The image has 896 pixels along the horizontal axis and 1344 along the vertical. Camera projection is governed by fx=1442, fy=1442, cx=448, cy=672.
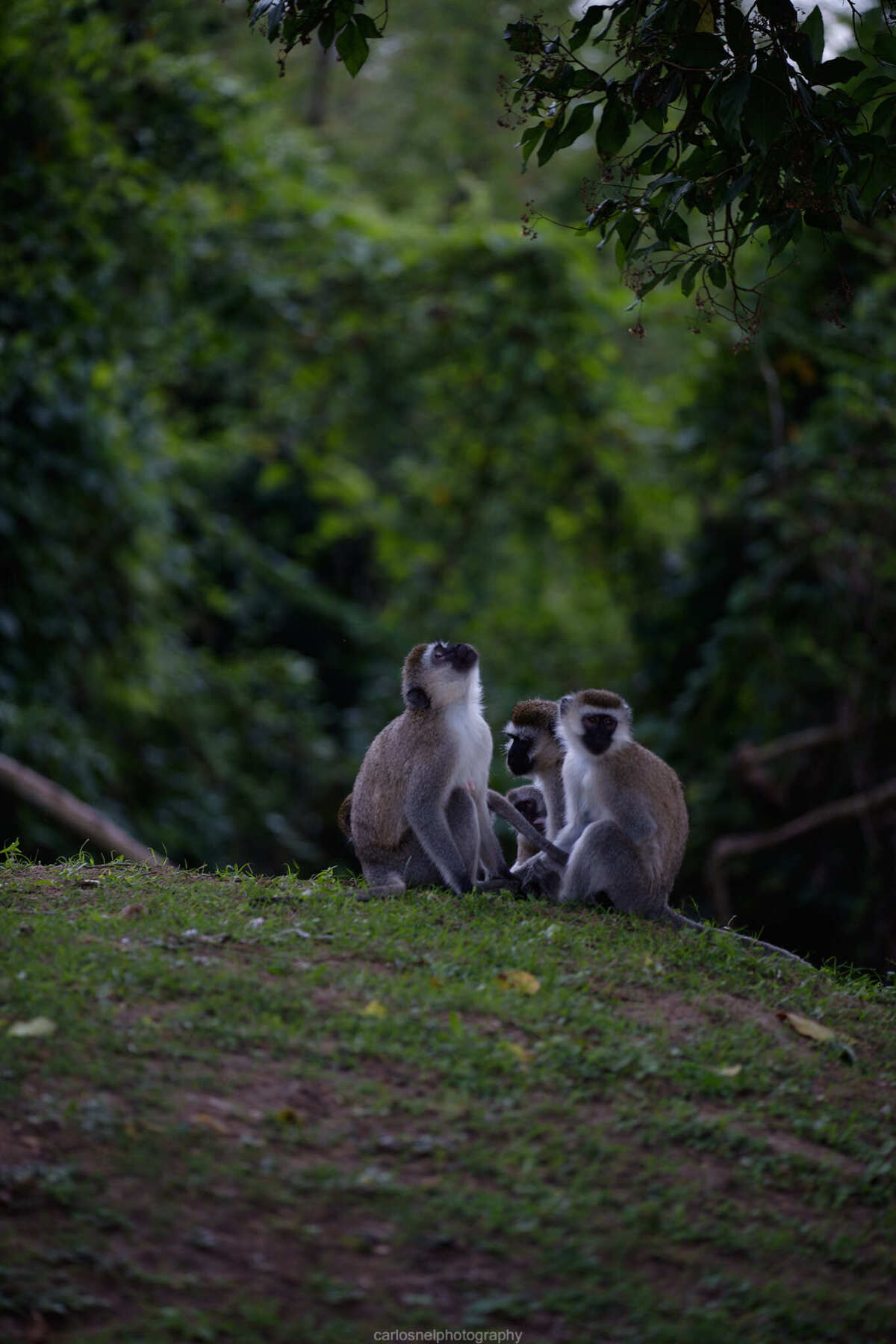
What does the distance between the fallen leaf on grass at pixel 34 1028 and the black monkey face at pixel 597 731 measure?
2937 millimetres

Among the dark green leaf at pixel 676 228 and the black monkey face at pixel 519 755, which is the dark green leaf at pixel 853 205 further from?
the black monkey face at pixel 519 755

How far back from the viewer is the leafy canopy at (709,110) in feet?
16.0

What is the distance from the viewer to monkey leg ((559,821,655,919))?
677 centimetres

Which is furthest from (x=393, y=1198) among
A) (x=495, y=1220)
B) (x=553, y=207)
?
(x=553, y=207)

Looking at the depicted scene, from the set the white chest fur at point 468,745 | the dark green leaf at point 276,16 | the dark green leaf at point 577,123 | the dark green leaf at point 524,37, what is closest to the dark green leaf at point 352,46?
the dark green leaf at point 276,16

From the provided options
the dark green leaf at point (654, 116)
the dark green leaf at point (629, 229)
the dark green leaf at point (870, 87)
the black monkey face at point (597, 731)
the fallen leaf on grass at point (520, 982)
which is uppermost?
the dark green leaf at point (870, 87)

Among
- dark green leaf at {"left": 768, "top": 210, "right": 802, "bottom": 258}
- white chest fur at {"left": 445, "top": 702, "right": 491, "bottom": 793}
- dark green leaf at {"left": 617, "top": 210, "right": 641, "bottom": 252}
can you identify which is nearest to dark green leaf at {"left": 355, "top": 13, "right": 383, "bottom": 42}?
dark green leaf at {"left": 617, "top": 210, "right": 641, "bottom": 252}

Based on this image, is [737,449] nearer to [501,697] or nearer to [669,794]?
[501,697]

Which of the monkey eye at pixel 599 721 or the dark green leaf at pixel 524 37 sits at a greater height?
the dark green leaf at pixel 524 37

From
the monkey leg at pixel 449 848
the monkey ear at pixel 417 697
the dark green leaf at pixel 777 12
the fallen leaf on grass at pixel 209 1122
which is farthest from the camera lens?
the monkey ear at pixel 417 697

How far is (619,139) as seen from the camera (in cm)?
541

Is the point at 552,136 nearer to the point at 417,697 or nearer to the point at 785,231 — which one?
the point at 785,231

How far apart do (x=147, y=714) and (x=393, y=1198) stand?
11.0m

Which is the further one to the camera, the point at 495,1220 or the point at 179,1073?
the point at 179,1073
